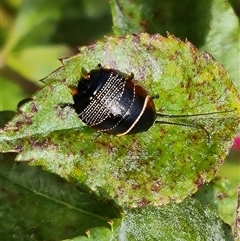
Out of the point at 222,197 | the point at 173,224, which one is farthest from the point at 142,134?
the point at 222,197

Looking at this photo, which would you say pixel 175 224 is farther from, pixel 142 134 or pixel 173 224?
pixel 142 134

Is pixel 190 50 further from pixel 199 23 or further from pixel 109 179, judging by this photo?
pixel 109 179

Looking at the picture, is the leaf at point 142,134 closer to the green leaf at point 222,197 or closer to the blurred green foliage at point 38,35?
the green leaf at point 222,197

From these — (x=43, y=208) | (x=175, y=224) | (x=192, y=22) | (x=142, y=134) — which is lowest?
(x=43, y=208)

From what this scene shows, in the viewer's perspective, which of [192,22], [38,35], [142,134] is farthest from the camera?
[38,35]

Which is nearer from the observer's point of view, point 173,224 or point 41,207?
point 173,224

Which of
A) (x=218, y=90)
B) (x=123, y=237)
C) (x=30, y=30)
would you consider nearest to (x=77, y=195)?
(x=123, y=237)

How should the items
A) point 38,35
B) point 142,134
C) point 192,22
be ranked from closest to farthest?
point 142,134, point 192,22, point 38,35
